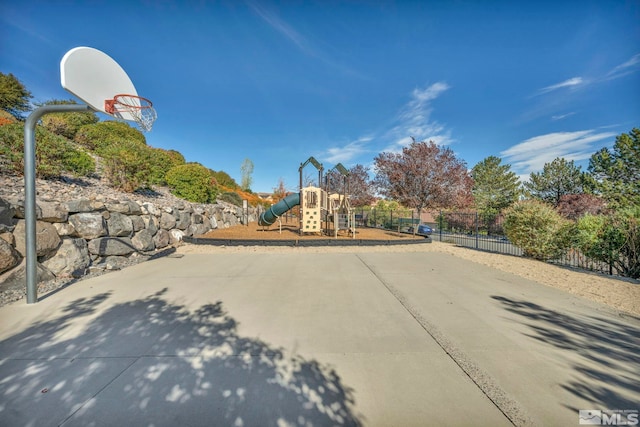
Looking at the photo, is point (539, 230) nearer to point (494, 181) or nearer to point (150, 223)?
point (150, 223)

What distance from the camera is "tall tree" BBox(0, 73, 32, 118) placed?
47.2 ft

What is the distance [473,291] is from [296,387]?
4.09m

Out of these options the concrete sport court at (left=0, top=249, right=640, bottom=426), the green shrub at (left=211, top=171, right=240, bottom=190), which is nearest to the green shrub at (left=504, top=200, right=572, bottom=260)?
the concrete sport court at (left=0, top=249, right=640, bottom=426)

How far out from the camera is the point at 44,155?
23.4 ft

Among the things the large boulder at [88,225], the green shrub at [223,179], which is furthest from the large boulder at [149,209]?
the green shrub at [223,179]

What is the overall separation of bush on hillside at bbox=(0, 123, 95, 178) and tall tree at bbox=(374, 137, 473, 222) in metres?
13.8

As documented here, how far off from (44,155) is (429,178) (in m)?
15.4

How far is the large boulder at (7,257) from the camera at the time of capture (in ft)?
13.0

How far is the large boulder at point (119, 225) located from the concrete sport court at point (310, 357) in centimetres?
266

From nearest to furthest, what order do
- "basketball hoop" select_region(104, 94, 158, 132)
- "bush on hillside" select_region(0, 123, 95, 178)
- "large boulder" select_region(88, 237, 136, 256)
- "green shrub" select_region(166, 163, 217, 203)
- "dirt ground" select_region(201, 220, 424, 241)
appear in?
"basketball hoop" select_region(104, 94, 158, 132)
"large boulder" select_region(88, 237, 136, 256)
"bush on hillside" select_region(0, 123, 95, 178)
"dirt ground" select_region(201, 220, 424, 241)
"green shrub" select_region(166, 163, 217, 203)

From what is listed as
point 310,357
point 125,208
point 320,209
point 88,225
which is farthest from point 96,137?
point 310,357

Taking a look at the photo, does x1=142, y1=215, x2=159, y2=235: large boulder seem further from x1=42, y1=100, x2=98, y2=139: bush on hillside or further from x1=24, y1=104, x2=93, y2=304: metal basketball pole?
x1=42, y1=100, x2=98, y2=139: bush on hillside

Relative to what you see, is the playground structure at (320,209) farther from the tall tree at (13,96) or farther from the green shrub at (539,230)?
the tall tree at (13,96)

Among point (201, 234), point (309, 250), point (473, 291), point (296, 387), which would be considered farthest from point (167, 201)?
point (473, 291)
